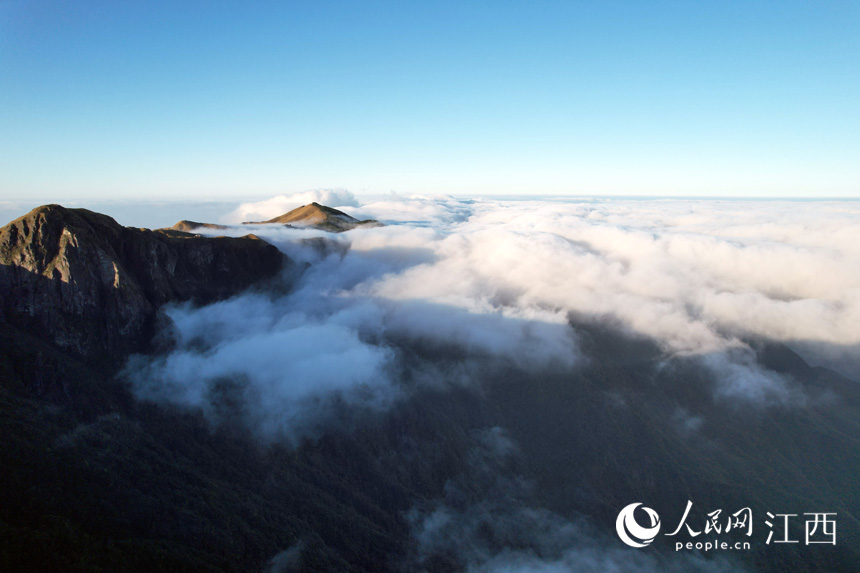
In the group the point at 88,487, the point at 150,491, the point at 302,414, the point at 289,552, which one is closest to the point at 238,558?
the point at 289,552

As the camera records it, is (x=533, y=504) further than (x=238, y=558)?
Yes

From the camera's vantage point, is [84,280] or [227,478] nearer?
[84,280]

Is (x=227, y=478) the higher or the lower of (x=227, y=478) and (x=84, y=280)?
the lower

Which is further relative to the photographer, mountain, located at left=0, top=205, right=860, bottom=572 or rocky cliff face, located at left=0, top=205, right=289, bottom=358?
rocky cliff face, located at left=0, top=205, right=289, bottom=358

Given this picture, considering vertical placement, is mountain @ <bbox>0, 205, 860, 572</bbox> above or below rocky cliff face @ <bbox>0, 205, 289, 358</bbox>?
below

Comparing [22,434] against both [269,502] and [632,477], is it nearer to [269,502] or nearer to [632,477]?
[269,502]

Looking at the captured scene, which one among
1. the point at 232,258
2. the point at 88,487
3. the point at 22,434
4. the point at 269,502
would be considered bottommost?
the point at 269,502

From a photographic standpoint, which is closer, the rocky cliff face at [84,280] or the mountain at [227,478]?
the mountain at [227,478]

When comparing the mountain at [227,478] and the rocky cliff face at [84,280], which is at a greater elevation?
the rocky cliff face at [84,280]
